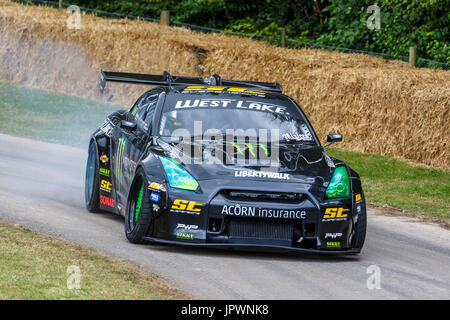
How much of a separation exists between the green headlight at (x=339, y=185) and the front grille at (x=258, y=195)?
40 centimetres

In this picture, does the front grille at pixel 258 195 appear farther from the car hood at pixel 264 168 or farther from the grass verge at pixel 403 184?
the grass verge at pixel 403 184

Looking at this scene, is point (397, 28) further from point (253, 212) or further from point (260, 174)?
point (253, 212)

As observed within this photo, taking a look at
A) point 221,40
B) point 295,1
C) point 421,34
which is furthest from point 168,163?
point 295,1

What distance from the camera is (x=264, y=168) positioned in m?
8.61

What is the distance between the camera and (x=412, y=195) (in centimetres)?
1442

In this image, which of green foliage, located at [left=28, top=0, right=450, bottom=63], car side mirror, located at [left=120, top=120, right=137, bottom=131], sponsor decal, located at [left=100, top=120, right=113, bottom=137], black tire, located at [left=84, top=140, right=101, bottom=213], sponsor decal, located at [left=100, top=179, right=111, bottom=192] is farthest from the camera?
green foliage, located at [left=28, top=0, right=450, bottom=63]

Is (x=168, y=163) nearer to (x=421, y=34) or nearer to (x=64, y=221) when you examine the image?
(x=64, y=221)

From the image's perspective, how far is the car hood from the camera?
8.46 meters

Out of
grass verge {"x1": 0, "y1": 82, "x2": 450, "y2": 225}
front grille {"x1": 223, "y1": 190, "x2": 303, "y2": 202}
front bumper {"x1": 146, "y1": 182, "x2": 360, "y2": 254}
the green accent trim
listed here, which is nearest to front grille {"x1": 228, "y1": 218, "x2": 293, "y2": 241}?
front bumper {"x1": 146, "y1": 182, "x2": 360, "y2": 254}

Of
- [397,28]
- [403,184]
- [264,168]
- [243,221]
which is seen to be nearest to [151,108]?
[264,168]

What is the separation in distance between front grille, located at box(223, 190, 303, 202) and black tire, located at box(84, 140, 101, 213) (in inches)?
105

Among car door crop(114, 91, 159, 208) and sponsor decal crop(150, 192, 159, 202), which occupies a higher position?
car door crop(114, 91, 159, 208)

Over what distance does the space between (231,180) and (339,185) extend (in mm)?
1022

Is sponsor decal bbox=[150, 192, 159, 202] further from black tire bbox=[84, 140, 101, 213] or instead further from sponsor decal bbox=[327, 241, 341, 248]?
black tire bbox=[84, 140, 101, 213]
